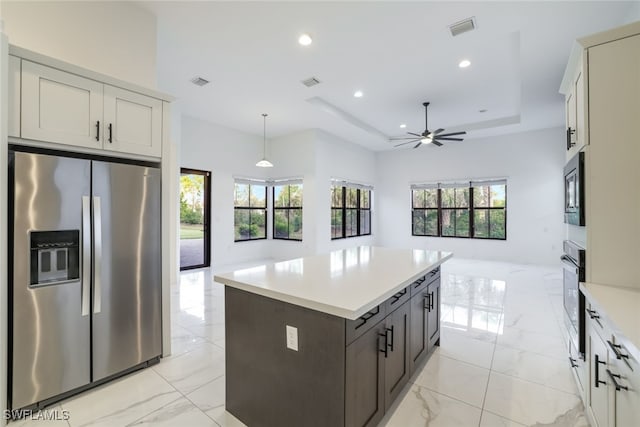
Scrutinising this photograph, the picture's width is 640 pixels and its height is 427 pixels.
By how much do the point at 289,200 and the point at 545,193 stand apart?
20.5ft

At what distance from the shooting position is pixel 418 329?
7.45 feet

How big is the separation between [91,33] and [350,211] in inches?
268

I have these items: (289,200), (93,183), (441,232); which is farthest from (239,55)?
(441,232)

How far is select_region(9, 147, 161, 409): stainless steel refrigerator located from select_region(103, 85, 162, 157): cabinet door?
159 millimetres

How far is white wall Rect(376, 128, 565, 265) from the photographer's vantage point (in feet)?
22.2

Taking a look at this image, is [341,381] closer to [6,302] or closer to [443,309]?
[6,302]

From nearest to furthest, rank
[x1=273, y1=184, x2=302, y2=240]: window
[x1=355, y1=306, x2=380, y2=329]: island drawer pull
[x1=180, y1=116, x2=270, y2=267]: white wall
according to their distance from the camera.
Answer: [x1=355, y1=306, x2=380, y2=329]: island drawer pull → [x1=180, y1=116, x2=270, y2=267]: white wall → [x1=273, y1=184, x2=302, y2=240]: window

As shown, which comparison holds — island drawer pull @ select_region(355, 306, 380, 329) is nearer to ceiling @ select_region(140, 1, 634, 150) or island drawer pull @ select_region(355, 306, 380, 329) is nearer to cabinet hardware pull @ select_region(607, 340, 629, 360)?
cabinet hardware pull @ select_region(607, 340, 629, 360)

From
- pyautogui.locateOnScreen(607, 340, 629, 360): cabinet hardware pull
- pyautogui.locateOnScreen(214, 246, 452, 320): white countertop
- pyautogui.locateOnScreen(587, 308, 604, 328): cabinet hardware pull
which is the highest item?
pyautogui.locateOnScreen(214, 246, 452, 320): white countertop

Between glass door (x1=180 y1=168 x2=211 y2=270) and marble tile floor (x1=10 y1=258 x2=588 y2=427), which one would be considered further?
glass door (x1=180 y1=168 x2=211 y2=270)

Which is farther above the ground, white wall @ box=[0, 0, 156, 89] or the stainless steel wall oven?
white wall @ box=[0, 0, 156, 89]

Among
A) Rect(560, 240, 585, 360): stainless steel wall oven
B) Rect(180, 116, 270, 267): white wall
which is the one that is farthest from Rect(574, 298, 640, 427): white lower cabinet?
Rect(180, 116, 270, 267): white wall

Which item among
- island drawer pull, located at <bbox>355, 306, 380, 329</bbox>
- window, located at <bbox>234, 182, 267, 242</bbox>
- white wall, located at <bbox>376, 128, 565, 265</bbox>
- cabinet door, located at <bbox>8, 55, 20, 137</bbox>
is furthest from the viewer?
window, located at <bbox>234, 182, 267, 242</bbox>

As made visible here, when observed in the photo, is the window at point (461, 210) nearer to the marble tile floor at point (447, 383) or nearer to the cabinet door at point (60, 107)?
the marble tile floor at point (447, 383)
